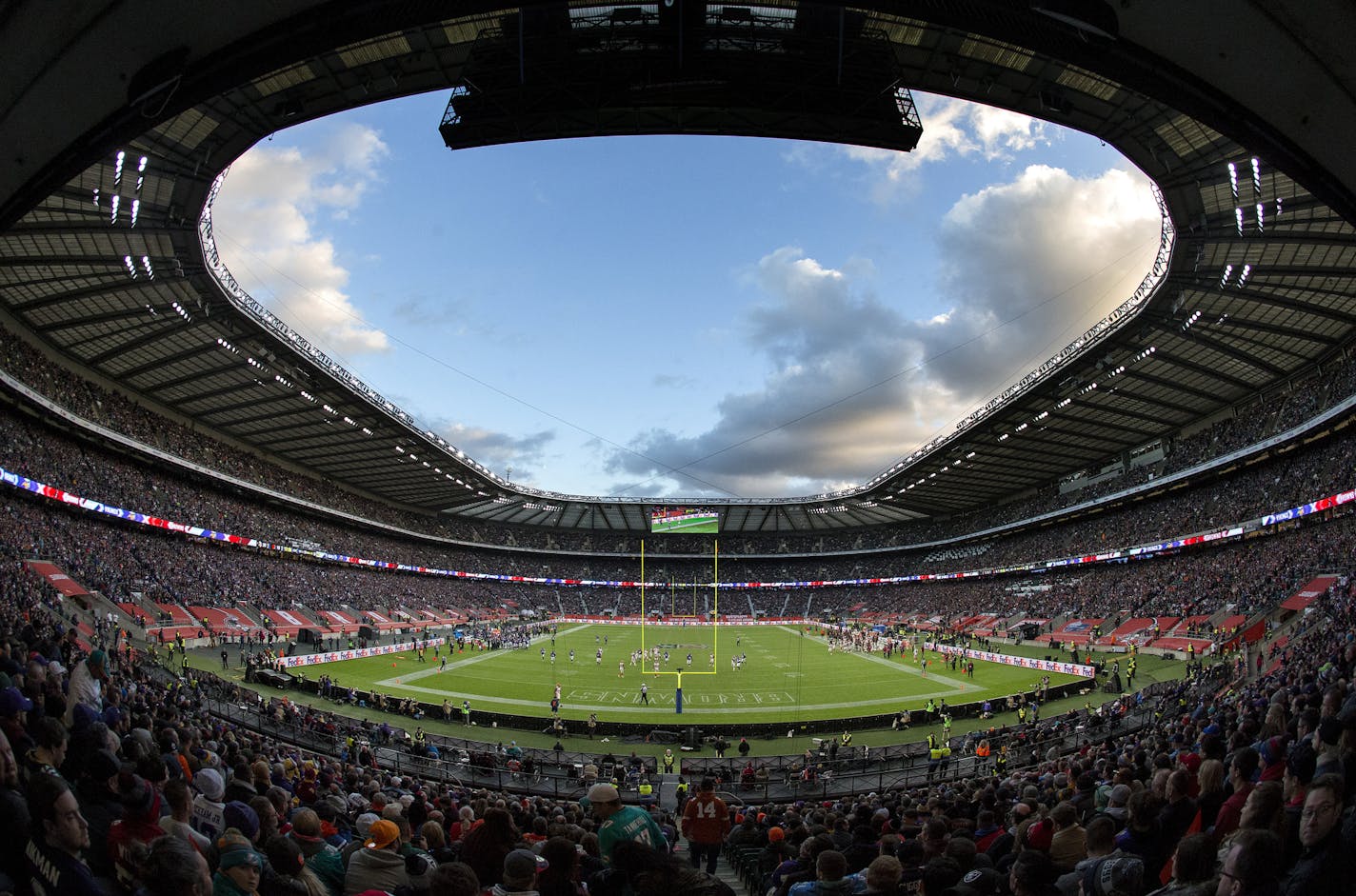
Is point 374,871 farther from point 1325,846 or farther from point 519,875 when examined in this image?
point 1325,846

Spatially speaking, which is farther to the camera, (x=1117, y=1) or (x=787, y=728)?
(x=787, y=728)

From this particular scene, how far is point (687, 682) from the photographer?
130ft

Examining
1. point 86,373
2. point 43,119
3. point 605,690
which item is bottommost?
point 605,690

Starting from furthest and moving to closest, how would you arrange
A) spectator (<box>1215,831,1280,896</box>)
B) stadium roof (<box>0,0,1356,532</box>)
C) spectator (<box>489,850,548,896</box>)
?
stadium roof (<box>0,0,1356,532</box>) → spectator (<box>489,850,548,896</box>) → spectator (<box>1215,831,1280,896</box>)

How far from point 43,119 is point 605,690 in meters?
33.2

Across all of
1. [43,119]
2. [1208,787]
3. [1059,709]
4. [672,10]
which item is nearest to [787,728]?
[1059,709]

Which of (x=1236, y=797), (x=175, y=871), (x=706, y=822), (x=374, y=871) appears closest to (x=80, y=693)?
(x=374, y=871)

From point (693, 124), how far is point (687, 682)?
1298 inches

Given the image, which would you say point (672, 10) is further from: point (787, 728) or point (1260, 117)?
point (787, 728)

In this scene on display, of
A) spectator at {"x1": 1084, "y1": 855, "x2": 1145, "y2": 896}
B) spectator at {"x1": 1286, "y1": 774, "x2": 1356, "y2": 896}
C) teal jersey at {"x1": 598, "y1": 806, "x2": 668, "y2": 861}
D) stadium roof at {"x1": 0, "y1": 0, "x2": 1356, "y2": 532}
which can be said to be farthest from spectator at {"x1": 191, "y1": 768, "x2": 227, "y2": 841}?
stadium roof at {"x1": 0, "y1": 0, "x2": 1356, "y2": 532}

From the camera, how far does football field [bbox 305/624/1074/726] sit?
31797 mm

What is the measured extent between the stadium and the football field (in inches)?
19.3

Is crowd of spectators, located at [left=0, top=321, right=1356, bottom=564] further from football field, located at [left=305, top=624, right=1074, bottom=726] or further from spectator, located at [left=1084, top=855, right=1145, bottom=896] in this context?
spectator, located at [left=1084, top=855, right=1145, bottom=896]

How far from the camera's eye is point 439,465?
71.0 meters
